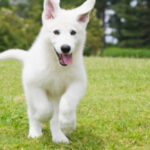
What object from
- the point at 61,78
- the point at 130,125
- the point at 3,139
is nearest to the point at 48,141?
the point at 3,139

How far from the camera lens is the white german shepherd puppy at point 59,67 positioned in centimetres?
367

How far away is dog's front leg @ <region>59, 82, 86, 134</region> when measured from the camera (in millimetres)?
3727

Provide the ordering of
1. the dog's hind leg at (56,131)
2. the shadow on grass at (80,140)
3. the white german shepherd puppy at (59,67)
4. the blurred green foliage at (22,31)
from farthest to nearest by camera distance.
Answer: the blurred green foliage at (22,31) → the dog's hind leg at (56,131) → the shadow on grass at (80,140) → the white german shepherd puppy at (59,67)

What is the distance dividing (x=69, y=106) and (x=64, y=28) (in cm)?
85

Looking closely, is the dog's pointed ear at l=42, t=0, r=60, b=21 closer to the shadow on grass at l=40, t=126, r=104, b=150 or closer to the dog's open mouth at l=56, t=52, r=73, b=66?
the dog's open mouth at l=56, t=52, r=73, b=66

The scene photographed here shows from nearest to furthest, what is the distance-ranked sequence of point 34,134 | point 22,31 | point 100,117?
1. point 34,134
2. point 100,117
3. point 22,31

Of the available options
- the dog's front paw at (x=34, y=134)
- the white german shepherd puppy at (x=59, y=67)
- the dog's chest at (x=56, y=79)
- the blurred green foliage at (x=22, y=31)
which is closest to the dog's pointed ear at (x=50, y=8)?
the white german shepherd puppy at (x=59, y=67)

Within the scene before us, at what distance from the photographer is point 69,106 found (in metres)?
3.74

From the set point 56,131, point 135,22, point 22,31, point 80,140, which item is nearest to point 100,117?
point 80,140

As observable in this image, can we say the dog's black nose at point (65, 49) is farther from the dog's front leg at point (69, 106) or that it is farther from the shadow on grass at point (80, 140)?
the shadow on grass at point (80, 140)

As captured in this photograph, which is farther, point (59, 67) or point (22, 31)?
point (22, 31)

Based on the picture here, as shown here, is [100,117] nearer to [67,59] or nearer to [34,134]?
[34,134]

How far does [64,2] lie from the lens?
37.1 m

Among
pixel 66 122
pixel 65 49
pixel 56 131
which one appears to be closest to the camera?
pixel 65 49
